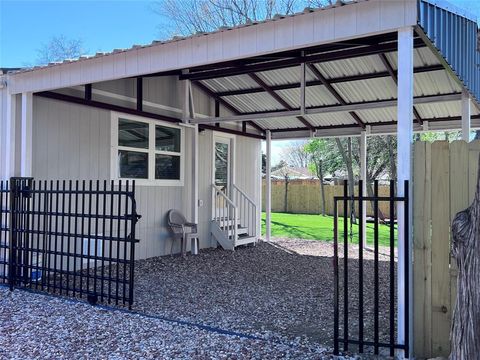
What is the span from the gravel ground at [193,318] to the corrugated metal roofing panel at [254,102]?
366cm

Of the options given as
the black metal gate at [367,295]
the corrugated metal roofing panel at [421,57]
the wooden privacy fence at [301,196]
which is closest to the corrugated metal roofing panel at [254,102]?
the corrugated metal roofing panel at [421,57]

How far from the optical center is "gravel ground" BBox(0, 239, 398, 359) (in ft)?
11.6

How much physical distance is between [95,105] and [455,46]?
5.25 m

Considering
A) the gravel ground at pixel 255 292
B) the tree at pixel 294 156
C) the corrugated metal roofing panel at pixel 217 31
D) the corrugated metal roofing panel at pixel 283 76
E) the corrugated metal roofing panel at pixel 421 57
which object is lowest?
the gravel ground at pixel 255 292

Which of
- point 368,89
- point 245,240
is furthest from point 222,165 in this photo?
point 368,89

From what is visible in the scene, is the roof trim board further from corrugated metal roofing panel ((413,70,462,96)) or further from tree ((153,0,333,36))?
tree ((153,0,333,36))

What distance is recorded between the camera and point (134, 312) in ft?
14.9

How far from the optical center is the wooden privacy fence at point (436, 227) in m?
3.33

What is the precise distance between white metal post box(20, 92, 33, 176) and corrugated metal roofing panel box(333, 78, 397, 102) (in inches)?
198

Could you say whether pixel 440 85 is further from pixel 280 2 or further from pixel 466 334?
pixel 280 2

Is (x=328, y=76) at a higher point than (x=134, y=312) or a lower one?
higher

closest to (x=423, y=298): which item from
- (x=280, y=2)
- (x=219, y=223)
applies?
(x=219, y=223)

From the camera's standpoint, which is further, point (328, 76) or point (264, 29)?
point (328, 76)

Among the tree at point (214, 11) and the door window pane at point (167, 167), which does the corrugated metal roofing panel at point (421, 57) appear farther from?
the tree at point (214, 11)
